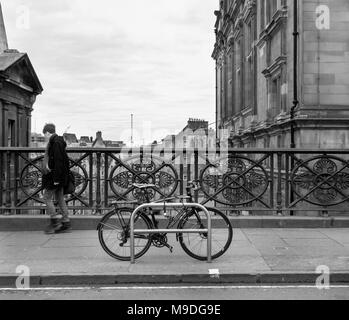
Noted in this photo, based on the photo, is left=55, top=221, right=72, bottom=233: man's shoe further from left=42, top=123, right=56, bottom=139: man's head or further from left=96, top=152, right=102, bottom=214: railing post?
left=42, top=123, right=56, bottom=139: man's head

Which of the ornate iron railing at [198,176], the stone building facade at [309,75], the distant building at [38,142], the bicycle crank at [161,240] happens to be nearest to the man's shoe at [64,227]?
the ornate iron railing at [198,176]

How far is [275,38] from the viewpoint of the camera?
2270 cm

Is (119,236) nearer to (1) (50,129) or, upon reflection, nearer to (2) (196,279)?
(2) (196,279)

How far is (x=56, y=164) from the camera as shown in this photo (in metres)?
9.28

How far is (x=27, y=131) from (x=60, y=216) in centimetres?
2202

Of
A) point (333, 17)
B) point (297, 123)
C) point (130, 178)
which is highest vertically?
point (333, 17)

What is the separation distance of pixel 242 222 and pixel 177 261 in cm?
301

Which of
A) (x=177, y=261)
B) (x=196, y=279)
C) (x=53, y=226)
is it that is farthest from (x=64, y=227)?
(x=196, y=279)

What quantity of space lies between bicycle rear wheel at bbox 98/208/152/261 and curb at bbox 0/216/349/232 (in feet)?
7.93

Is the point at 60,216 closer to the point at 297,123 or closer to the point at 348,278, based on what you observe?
the point at 348,278

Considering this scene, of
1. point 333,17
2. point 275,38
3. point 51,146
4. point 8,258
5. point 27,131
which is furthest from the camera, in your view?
point 27,131

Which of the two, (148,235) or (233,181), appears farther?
(233,181)

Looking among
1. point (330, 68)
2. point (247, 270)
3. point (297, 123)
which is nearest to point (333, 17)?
point (330, 68)
